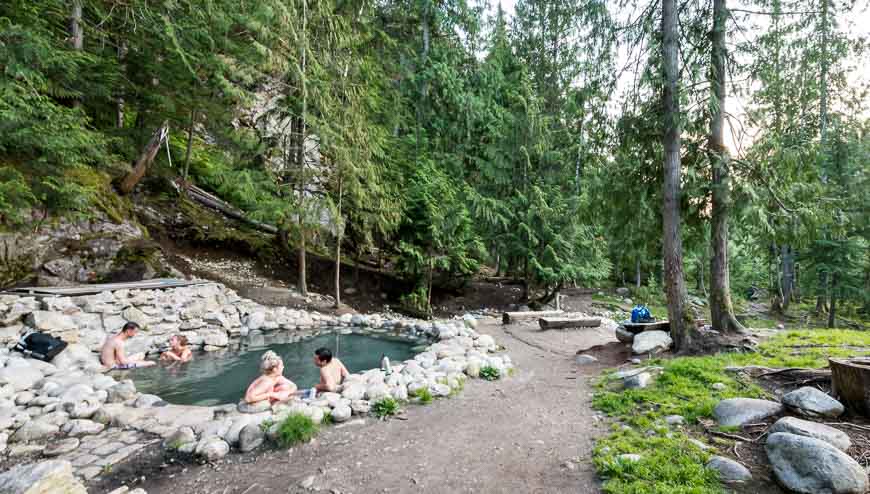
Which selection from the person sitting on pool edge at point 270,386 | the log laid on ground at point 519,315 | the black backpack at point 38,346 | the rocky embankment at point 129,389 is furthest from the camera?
the log laid on ground at point 519,315

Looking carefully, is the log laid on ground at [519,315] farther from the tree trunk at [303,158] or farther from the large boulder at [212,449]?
the large boulder at [212,449]

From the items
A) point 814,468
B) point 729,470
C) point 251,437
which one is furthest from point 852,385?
point 251,437

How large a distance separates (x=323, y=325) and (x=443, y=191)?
21.9ft

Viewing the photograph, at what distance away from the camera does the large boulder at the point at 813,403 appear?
338 cm

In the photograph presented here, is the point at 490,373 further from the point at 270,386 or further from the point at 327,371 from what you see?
the point at 270,386

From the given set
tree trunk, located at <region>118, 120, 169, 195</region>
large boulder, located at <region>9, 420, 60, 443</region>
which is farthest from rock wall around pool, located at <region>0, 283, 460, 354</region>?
tree trunk, located at <region>118, 120, 169, 195</region>

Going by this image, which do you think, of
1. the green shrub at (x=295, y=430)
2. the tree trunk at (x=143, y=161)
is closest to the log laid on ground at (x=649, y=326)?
the green shrub at (x=295, y=430)

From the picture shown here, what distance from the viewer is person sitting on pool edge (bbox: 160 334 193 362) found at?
7.38m

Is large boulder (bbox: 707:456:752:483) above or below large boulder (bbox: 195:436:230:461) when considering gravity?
above

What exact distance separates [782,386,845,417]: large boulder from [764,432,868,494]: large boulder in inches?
39.4

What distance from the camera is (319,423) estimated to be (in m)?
4.19

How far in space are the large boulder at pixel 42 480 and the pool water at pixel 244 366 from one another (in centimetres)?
284

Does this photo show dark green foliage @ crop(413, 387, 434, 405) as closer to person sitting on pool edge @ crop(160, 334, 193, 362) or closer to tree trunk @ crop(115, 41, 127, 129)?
person sitting on pool edge @ crop(160, 334, 193, 362)

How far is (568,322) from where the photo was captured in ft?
34.2
